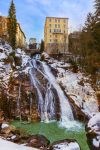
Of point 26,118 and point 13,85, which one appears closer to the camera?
point 26,118

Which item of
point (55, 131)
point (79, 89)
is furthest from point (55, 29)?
point (55, 131)

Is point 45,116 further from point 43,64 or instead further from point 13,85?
point 43,64

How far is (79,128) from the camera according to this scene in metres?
23.4

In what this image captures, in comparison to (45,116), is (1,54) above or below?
above

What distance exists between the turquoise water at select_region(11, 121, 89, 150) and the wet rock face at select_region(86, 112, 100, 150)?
31.8 ft

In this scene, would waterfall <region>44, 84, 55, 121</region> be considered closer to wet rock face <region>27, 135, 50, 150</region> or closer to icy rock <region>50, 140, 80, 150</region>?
wet rock face <region>27, 135, 50, 150</region>

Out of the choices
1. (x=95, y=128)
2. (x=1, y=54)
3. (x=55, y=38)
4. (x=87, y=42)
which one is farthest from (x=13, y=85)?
(x=55, y=38)

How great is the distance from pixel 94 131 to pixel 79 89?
23.7 meters

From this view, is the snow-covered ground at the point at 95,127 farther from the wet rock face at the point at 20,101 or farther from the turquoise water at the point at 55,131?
the wet rock face at the point at 20,101

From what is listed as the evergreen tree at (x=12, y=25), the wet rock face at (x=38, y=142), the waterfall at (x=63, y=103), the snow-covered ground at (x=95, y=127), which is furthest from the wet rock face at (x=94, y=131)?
the evergreen tree at (x=12, y=25)

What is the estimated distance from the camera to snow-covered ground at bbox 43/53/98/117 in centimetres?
2955

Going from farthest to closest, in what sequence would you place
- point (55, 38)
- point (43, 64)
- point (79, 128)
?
point (55, 38) → point (43, 64) → point (79, 128)

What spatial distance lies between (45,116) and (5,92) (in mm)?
4595

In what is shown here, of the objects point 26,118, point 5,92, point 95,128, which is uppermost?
point 95,128
